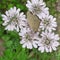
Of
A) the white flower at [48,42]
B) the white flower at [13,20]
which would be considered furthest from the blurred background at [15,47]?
the white flower at [13,20]

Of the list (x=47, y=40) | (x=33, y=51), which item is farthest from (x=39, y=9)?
(x=33, y=51)

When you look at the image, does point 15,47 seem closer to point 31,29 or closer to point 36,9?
point 31,29

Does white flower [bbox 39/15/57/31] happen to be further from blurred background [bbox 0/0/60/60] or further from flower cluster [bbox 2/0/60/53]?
blurred background [bbox 0/0/60/60]

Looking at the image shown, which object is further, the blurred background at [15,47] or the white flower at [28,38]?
the blurred background at [15,47]

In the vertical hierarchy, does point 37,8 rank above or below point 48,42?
above

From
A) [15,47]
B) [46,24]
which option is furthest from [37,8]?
[15,47]

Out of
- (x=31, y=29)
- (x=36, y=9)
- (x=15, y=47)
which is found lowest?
(x=15, y=47)

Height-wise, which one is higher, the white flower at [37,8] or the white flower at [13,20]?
the white flower at [37,8]

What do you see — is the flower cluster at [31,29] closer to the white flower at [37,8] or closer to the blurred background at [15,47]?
→ the white flower at [37,8]

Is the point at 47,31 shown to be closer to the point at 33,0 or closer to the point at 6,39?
the point at 33,0
